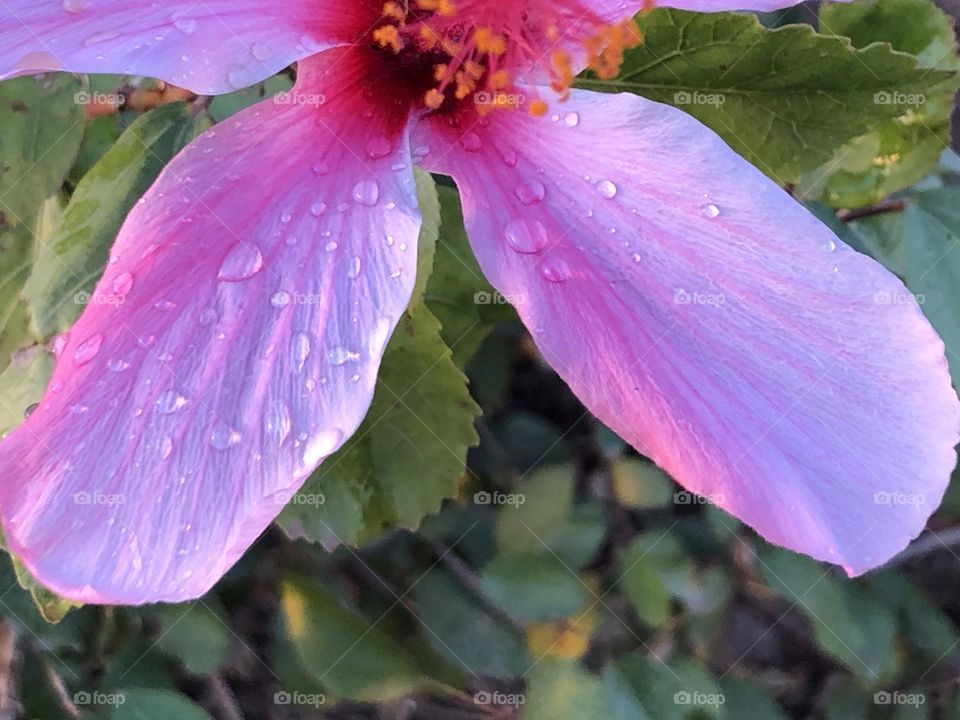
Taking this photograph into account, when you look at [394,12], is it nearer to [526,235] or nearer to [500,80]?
[500,80]

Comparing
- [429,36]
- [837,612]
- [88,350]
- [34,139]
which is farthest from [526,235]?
[837,612]

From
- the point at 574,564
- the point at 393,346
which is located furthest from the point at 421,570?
the point at 393,346

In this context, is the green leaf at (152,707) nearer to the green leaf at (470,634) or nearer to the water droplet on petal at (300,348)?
the green leaf at (470,634)

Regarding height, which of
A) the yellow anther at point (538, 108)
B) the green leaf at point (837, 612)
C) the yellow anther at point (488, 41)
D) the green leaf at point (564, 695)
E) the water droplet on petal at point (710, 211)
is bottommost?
the green leaf at point (837, 612)

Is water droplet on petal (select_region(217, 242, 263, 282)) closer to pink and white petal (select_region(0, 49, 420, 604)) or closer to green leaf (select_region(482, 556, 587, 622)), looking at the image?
pink and white petal (select_region(0, 49, 420, 604))

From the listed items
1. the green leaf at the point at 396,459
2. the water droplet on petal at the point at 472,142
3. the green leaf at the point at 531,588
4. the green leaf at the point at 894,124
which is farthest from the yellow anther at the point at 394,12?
the green leaf at the point at 531,588

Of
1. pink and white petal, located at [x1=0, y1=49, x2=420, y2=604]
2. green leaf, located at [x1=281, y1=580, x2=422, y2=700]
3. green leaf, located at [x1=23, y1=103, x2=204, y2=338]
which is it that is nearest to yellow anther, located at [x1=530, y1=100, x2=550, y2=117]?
pink and white petal, located at [x1=0, y1=49, x2=420, y2=604]

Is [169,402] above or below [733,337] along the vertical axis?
above
